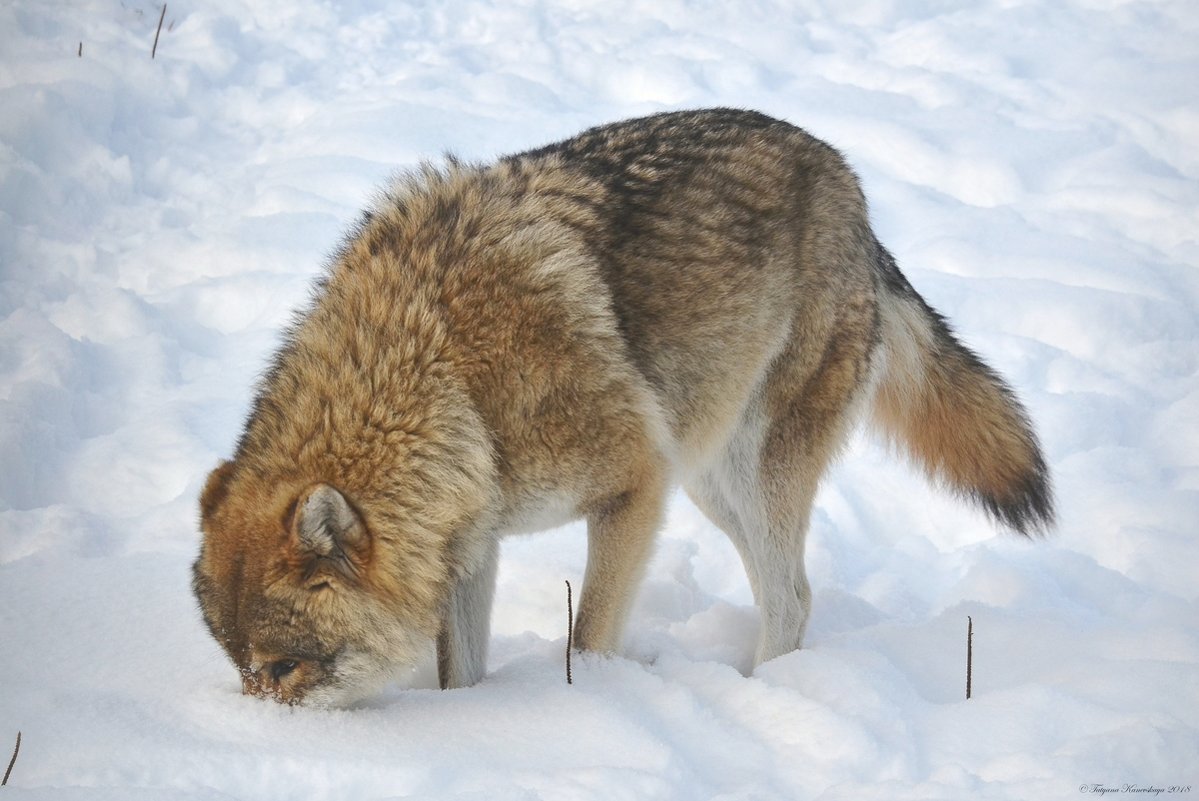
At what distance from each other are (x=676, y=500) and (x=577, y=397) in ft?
6.93

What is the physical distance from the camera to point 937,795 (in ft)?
8.01

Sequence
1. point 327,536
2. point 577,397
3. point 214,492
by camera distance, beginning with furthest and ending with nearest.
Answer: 1. point 577,397
2. point 214,492
3. point 327,536

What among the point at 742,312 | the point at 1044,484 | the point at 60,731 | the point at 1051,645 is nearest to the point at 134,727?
the point at 60,731

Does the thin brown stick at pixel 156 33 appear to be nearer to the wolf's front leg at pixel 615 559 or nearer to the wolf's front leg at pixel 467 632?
the wolf's front leg at pixel 467 632

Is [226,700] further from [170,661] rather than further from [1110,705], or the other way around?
[1110,705]

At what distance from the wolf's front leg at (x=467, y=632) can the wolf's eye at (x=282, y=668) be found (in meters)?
0.57

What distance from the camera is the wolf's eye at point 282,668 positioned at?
9.39 feet

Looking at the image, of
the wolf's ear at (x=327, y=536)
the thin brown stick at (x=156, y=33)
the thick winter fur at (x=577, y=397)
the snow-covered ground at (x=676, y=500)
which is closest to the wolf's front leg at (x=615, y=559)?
the thick winter fur at (x=577, y=397)

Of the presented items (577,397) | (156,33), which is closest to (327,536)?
(577,397)

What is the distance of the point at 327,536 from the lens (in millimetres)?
2773

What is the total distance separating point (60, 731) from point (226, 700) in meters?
0.40

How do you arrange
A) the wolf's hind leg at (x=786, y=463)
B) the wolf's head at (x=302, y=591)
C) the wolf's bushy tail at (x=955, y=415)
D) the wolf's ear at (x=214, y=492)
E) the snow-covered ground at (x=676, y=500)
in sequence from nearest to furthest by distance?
the snow-covered ground at (x=676, y=500) < the wolf's head at (x=302, y=591) < the wolf's ear at (x=214, y=492) < the wolf's hind leg at (x=786, y=463) < the wolf's bushy tail at (x=955, y=415)

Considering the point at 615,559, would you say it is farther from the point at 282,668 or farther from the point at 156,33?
the point at 156,33

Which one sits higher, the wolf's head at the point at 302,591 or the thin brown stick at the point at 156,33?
the thin brown stick at the point at 156,33
